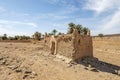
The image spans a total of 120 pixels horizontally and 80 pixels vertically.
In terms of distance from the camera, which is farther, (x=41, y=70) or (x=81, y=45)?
(x=81, y=45)

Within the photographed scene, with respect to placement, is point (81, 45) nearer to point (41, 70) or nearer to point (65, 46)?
point (65, 46)

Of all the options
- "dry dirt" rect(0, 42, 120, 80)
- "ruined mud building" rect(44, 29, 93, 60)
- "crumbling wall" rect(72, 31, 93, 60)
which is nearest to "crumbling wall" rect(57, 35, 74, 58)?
"ruined mud building" rect(44, 29, 93, 60)

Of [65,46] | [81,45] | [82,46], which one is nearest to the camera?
[65,46]

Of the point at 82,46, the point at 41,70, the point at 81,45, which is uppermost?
the point at 81,45

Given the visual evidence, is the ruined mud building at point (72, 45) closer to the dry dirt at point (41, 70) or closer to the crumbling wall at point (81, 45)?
the crumbling wall at point (81, 45)

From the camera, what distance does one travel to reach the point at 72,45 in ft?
49.4

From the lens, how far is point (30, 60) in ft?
47.1

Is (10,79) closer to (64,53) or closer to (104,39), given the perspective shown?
(64,53)

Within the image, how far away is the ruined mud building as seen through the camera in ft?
49.6

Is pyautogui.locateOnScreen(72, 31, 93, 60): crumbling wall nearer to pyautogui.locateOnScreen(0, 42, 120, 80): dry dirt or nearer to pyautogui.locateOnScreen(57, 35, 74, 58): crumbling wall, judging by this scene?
pyautogui.locateOnScreen(57, 35, 74, 58): crumbling wall

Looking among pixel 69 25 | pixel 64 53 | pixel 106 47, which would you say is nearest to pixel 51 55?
pixel 64 53

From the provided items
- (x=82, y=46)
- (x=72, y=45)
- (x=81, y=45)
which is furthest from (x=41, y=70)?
(x=82, y=46)

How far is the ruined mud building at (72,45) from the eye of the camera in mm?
15133

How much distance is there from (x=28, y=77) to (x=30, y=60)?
2.90m
